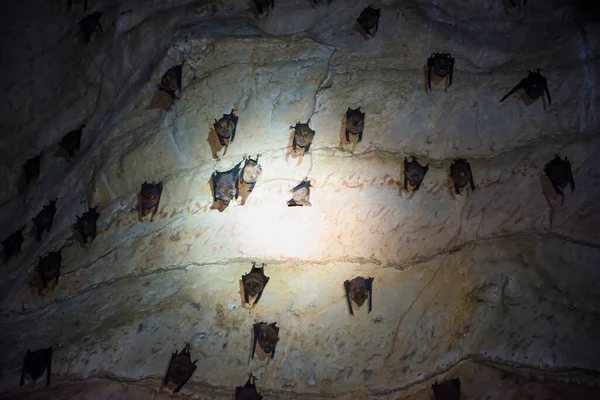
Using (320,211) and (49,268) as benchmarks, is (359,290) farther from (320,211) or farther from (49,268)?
(49,268)

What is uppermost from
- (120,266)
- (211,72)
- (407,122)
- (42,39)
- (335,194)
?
(42,39)

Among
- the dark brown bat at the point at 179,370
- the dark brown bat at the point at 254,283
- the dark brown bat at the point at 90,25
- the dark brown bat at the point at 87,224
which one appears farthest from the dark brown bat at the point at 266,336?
the dark brown bat at the point at 90,25

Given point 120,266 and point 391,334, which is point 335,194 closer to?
point 391,334

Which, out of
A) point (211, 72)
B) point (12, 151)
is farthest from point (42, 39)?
point (211, 72)

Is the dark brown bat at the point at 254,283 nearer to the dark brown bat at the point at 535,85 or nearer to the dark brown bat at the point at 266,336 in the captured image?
the dark brown bat at the point at 266,336

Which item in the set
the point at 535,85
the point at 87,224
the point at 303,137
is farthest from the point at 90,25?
the point at 535,85

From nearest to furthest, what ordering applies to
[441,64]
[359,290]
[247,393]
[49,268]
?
1. [247,393]
2. [359,290]
3. [49,268]
4. [441,64]

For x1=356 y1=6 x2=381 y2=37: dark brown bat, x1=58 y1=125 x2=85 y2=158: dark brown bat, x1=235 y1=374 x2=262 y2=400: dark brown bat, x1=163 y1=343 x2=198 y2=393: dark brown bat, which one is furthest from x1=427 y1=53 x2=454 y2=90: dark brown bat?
x1=58 y1=125 x2=85 y2=158: dark brown bat

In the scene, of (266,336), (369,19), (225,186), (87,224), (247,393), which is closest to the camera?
(247,393)
